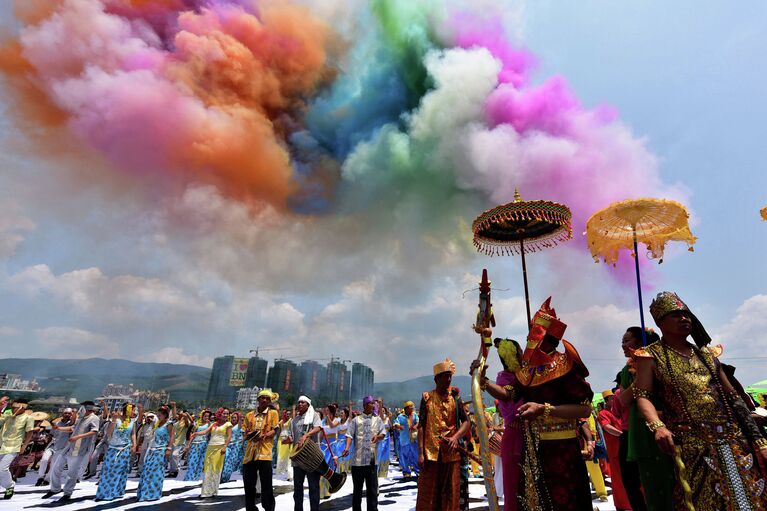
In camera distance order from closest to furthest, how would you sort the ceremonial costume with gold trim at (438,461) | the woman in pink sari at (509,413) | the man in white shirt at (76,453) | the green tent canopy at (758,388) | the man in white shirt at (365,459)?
1. the woman in pink sari at (509,413)
2. the ceremonial costume with gold trim at (438,461)
3. the man in white shirt at (365,459)
4. the man in white shirt at (76,453)
5. the green tent canopy at (758,388)

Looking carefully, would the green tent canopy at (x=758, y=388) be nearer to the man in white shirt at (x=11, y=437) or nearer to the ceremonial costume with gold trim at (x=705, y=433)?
the ceremonial costume with gold trim at (x=705, y=433)

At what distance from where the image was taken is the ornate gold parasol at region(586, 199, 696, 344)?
5.91 meters

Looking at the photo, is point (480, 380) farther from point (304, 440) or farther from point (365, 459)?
point (365, 459)

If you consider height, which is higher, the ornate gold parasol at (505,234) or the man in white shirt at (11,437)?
the ornate gold parasol at (505,234)

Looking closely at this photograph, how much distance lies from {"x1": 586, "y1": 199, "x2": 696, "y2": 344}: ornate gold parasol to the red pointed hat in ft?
9.60

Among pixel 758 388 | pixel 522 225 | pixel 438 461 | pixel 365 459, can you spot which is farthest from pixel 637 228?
pixel 758 388

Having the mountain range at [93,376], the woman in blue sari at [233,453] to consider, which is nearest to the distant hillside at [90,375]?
the mountain range at [93,376]

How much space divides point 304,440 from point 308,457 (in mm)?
263

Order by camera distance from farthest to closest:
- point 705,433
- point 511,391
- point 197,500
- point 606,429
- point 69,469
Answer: point 69,469 → point 197,500 → point 606,429 → point 511,391 → point 705,433

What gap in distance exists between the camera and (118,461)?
29.8 ft

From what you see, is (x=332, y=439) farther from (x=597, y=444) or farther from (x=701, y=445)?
(x=701, y=445)

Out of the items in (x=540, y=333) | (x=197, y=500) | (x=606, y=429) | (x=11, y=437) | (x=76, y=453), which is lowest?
(x=197, y=500)

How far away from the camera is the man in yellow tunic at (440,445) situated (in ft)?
15.3

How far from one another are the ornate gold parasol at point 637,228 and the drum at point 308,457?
546cm
